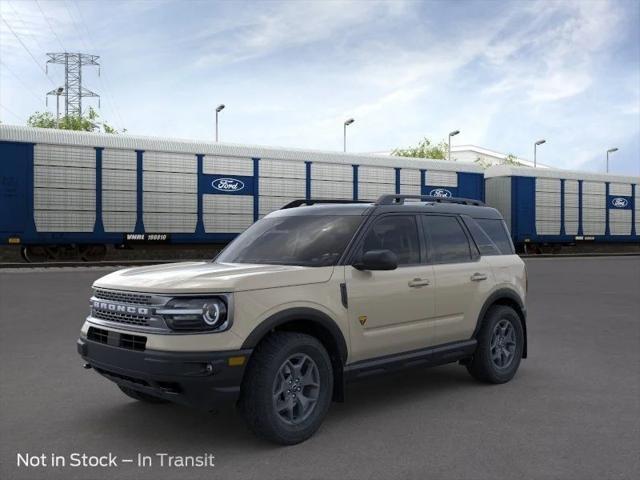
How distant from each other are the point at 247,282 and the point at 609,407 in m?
3.40

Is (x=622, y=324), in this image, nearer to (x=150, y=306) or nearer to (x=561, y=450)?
(x=561, y=450)

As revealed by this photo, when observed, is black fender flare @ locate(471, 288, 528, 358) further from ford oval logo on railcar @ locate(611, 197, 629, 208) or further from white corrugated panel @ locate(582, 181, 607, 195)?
ford oval logo on railcar @ locate(611, 197, 629, 208)

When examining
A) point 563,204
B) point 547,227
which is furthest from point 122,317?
point 563,204

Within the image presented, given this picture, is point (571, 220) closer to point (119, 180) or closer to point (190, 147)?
point (190, 147)

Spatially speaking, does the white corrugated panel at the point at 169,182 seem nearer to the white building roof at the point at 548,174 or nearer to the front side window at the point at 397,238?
the white building roof at the point at 548,174

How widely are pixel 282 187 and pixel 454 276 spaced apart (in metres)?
20.5

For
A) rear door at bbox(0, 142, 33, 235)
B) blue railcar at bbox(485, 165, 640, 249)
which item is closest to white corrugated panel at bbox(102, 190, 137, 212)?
rear door at bbox(0, 142, 33, 235)

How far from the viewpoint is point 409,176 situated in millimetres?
29125

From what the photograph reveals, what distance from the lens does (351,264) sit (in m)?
5.07

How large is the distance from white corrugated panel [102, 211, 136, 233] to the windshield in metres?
18.2

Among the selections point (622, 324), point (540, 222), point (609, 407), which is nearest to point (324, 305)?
point (609, 407)

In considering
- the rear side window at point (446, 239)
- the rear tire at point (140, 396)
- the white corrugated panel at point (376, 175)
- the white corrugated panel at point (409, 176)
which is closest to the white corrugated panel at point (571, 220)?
the white corrugated panel at point (409, 176)

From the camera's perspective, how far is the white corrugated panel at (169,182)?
23.5m

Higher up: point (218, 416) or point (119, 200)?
point (119, 200)
